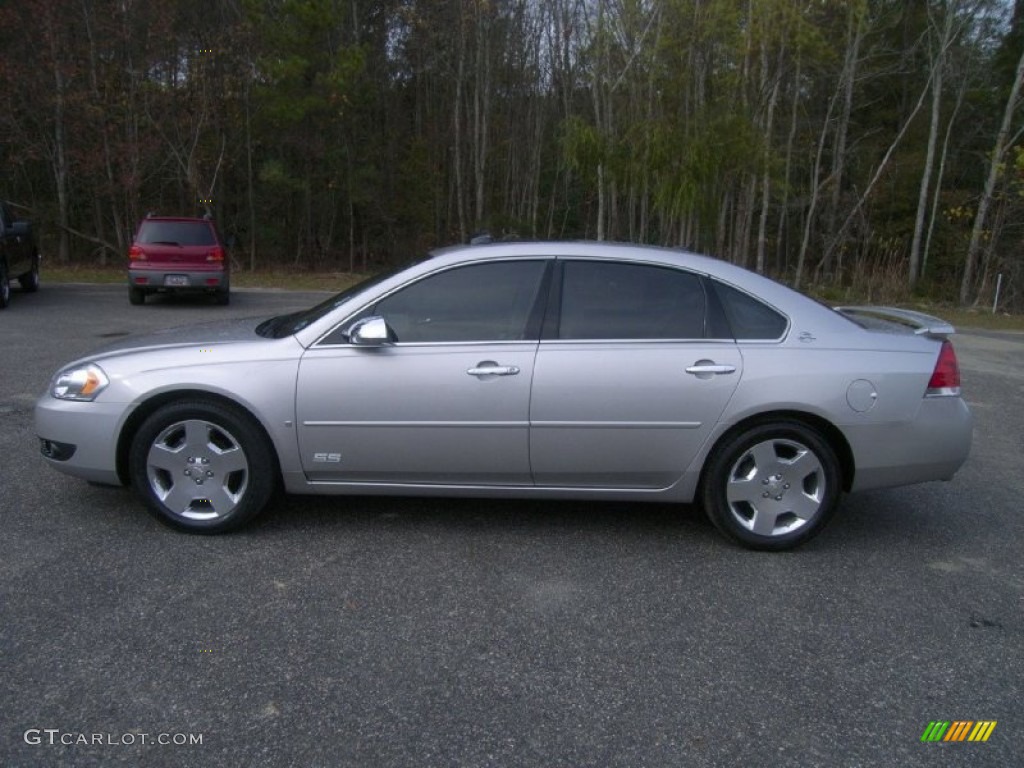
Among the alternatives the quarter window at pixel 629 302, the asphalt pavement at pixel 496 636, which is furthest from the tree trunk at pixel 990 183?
the asphalt pavement at pixel 496 636

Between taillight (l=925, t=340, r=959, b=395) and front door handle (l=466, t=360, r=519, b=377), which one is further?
taillight (l=925, t=340, r=959, b=395)

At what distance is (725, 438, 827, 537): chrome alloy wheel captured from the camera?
420 centimetres

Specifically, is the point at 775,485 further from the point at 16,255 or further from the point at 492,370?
the point at 16,255

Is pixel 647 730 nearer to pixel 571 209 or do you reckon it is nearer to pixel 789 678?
pixel 789 678

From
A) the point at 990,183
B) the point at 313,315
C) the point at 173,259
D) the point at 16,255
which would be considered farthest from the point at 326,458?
the point at 990,183

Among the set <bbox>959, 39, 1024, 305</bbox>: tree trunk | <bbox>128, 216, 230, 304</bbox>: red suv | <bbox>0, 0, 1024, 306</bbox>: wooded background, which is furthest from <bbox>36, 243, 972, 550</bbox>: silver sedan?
<bbox>959, 39, 1024, 305</bbox>: tree trunk

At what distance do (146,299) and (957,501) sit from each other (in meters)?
15.2

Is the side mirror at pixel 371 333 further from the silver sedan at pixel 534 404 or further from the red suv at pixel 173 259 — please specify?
the red suv at pixel 173 259

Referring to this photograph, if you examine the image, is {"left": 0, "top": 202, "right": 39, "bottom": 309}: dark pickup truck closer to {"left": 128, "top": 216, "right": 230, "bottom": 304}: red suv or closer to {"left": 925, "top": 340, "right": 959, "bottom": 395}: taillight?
{"left": 128, "top": 216, "right": 230, "bottom": 304}: red suv

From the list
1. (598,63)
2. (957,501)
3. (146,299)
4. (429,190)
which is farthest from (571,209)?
(957,501)

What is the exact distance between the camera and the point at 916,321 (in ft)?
16.1

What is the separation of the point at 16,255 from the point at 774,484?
1471 centimetres

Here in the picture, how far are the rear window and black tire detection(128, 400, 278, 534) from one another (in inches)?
458

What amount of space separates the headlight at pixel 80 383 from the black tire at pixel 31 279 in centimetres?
1365
